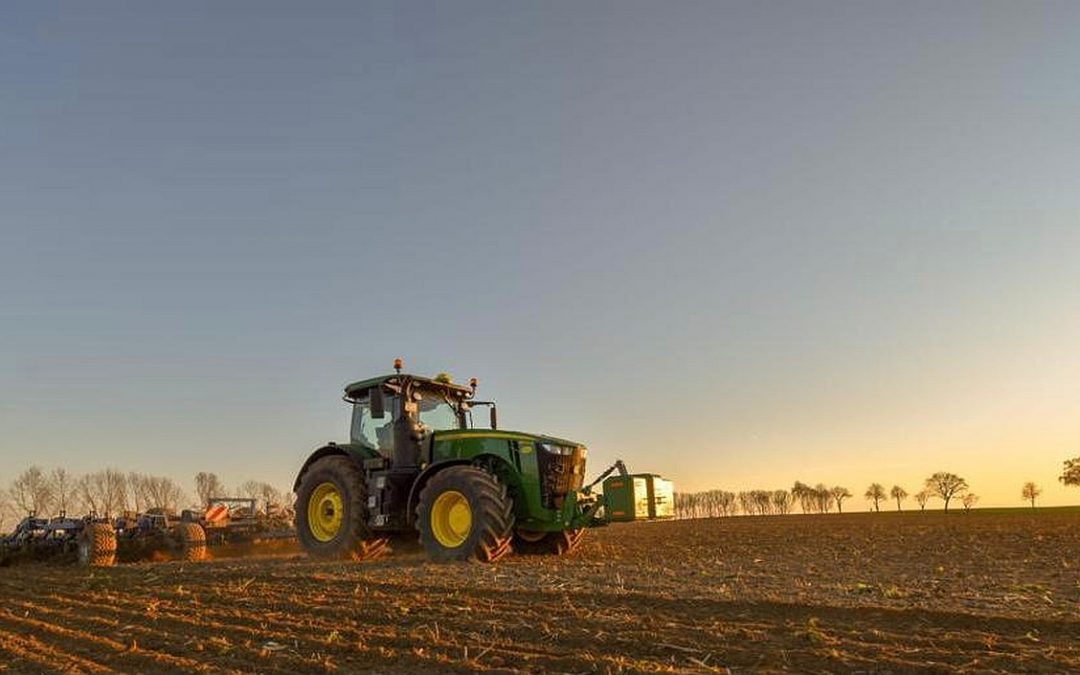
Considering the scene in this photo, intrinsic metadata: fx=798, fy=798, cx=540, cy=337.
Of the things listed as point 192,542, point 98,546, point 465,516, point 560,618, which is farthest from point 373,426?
point 560,618

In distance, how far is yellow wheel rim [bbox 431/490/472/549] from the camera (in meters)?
10.9

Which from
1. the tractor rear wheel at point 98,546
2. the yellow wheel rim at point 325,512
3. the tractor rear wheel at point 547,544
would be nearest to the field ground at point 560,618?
the tractor rear wheel at point 547,544

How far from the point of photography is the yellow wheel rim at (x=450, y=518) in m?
10.9

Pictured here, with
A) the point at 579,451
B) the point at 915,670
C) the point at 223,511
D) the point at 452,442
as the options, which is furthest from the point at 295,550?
the point at 915,670

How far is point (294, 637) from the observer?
5.84 m

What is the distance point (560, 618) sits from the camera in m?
6.12

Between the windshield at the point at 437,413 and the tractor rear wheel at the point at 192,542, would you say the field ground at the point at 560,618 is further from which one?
the tractor rear wheel at the point at 192,542

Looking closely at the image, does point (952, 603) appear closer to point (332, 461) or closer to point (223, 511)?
point (332, 461)

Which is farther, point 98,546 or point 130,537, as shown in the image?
point 130,537

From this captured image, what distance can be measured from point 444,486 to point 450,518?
0.52 metres

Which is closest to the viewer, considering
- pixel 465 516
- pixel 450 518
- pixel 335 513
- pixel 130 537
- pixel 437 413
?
pixel 465 516

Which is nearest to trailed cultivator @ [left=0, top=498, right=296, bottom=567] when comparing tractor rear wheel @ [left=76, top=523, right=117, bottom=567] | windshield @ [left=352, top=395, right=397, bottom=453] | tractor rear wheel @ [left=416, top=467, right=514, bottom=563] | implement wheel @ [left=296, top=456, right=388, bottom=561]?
tractor rear wheel @ [left=76, top=523, right=117, bottom=567]

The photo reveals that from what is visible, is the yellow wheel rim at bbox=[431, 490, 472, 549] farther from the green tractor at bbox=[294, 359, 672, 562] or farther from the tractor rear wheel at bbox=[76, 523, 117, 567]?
the tractor rear wheel at bbox=[76, 523, 117, 567]

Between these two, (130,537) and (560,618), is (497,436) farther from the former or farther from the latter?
(130,537)
